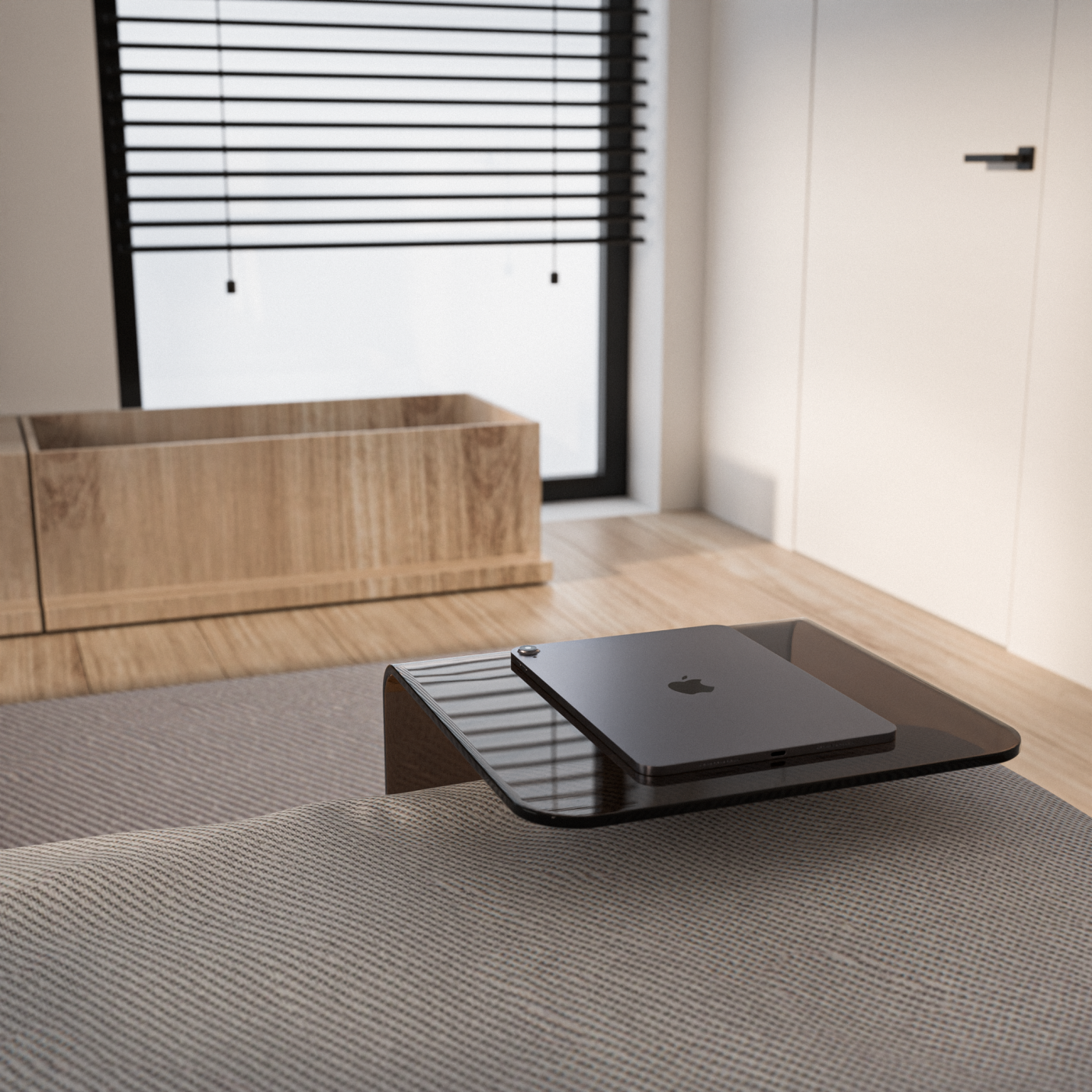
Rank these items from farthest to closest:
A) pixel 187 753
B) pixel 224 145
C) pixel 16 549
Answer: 1. pixel 224 145
2. pixel 16 549
3. pixel 187 753

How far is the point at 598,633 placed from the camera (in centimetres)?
276

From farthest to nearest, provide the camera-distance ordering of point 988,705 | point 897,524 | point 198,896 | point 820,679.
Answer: point 897,524 < point 988,705 < point 820,679 < point 198,896

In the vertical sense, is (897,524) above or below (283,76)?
below

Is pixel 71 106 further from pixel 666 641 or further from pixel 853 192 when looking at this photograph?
pixel 666 641

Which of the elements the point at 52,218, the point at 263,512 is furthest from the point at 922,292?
the point at 52,218

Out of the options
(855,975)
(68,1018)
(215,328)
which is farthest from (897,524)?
(68,1018)

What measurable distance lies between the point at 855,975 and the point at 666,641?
0.62 m

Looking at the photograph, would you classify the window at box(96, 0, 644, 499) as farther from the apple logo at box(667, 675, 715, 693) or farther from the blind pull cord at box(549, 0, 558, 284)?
the apple logo at box(667, 675, 715, 693)

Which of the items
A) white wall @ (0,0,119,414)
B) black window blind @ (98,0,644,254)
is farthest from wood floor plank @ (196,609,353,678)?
black window blind @ (98,0,644,254)

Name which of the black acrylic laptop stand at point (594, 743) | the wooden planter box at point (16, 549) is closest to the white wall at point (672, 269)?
the wooden planter box at point (16, 549)

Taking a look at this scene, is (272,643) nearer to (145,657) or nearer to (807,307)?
(145,657)

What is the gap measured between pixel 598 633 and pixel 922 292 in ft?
3.44

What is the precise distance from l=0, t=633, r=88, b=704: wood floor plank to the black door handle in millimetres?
2043

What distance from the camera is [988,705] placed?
241 centimetres
